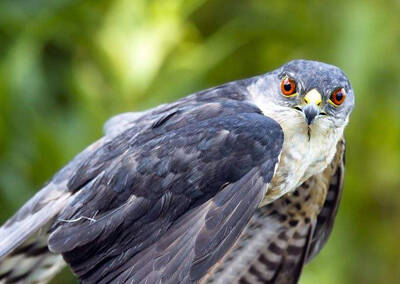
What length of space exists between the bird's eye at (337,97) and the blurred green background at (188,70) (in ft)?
8.30

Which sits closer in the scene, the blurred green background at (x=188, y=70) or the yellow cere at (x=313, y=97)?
the yellow cere at (x=313, y=97)

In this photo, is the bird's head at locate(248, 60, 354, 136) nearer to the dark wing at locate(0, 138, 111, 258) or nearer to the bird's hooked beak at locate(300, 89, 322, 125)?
the bird's hooked beak at locate(300, 89, 322, 125)

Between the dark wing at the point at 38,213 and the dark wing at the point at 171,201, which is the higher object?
the dark wing at the point at 38,213

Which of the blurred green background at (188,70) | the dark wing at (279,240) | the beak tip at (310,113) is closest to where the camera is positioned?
the beak tip at (310,113)

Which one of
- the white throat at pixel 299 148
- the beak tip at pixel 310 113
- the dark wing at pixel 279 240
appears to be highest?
the beak tip at pixel 310 113

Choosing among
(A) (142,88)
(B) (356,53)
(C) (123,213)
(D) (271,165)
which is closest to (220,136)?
(D) (271,165)

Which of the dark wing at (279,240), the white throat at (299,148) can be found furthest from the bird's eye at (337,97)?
the dark wing at (279,240)

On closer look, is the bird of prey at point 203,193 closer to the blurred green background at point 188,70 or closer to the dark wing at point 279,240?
the dark wing at point 279,240

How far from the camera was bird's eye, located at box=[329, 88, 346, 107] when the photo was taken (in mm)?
4781

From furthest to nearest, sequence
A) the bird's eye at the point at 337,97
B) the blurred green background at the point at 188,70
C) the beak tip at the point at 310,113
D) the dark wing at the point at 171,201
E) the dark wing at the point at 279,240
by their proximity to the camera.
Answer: the blurred green background at the point at 188,70
the dark wing at the point at 279,240
the bird's eye at the point at 337,97
the beak tip at the point at 310,113
the dark wing at the point at 171,201

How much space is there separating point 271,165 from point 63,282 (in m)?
3.68

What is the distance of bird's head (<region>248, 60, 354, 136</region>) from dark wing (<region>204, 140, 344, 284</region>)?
593 millimetres

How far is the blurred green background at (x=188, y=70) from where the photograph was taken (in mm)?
7254

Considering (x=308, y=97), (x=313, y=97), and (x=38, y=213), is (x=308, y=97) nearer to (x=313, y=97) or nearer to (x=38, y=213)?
(x=313, y=97)
